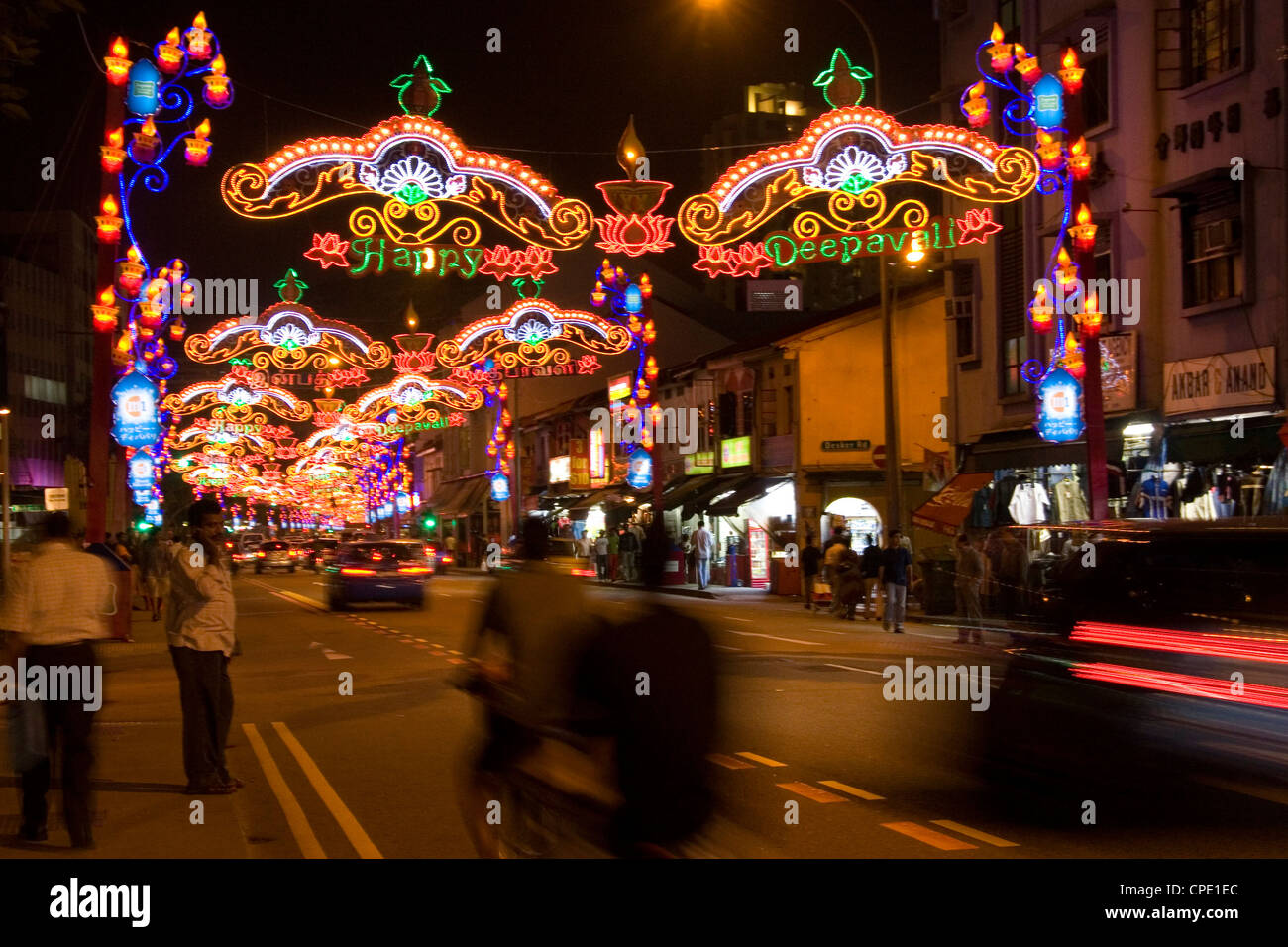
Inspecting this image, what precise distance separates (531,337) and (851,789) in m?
24.7

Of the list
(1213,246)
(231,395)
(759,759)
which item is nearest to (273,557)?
(231,395)

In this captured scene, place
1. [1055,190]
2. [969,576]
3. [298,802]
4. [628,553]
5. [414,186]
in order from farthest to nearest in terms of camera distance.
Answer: [628,553] → [1055,190] → [969,576] → [414,186] → [298,802]

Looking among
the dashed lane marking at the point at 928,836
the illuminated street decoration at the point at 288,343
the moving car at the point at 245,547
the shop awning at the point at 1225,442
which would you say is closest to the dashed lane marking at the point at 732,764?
the dashed lane marking at the point at 928,836

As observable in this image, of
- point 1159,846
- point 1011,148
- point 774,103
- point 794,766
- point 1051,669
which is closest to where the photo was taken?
point 1159,846

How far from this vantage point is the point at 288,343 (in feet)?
108

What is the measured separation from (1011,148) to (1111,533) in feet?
45.7

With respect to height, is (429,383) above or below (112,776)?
above

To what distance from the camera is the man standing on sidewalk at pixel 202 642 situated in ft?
32.8

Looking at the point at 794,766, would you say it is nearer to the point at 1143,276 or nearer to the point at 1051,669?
the point at 1051,669

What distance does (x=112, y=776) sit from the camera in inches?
434

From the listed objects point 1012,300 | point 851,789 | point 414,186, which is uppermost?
point 414,186

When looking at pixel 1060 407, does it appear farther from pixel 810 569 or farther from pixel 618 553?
pixel 618 553
